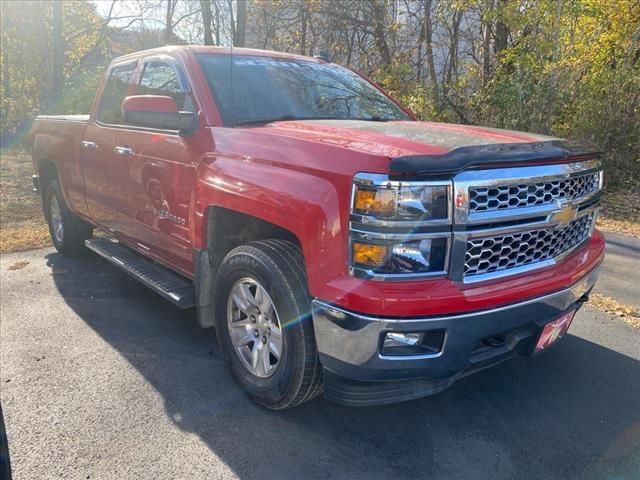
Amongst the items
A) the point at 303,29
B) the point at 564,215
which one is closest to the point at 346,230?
the point at 564,215

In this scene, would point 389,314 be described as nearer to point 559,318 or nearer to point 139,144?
point 559,318

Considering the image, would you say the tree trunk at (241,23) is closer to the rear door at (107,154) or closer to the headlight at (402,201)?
the rear door at (107,154)

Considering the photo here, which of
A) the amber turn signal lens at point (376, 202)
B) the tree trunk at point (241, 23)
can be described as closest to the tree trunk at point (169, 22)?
the tree trunk at point (241, 23)

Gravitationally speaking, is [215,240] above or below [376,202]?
below

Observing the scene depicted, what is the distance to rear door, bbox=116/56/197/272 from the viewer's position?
3.37m

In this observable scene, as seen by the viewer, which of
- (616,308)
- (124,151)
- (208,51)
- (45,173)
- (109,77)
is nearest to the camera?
(208,51)

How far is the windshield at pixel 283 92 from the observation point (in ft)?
11.0

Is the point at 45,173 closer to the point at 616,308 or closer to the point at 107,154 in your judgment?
the point at 107,154

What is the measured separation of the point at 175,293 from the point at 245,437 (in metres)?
1.16

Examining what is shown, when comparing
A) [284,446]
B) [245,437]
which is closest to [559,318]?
[284,446]

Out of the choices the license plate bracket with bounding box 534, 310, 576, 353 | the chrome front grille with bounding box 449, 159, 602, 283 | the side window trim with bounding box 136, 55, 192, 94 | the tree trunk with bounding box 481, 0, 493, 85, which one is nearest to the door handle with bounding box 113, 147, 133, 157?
the side window trim with bounding box 136, 55, 192, 94

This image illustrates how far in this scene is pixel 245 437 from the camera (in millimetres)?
2686

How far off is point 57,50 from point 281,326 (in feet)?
49.0

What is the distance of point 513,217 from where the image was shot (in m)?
2.31
